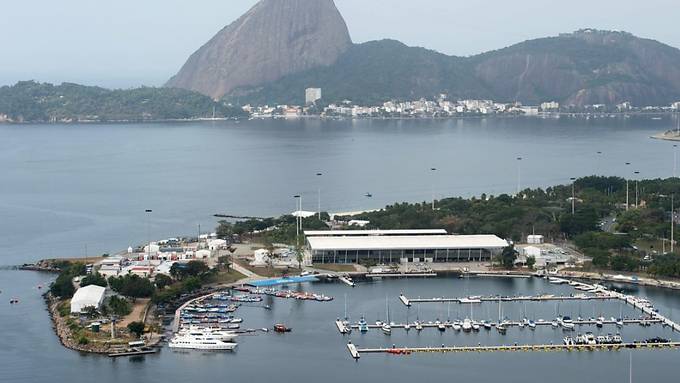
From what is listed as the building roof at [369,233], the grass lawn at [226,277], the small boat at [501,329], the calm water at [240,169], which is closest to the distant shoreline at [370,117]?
the calm water at [240,169]

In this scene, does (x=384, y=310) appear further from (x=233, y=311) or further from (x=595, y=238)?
(x=595, y=238)

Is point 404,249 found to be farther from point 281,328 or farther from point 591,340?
point 591,340

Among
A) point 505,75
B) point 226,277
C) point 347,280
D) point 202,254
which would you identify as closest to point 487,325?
point 347,280

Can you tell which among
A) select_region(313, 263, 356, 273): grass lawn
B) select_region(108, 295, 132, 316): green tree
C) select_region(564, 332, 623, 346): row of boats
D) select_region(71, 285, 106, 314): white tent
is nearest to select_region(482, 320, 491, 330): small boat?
select_region(564, 332, 623, 346): row of boats

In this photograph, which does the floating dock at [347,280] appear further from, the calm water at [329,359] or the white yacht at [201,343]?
the white yacht at [201,343]

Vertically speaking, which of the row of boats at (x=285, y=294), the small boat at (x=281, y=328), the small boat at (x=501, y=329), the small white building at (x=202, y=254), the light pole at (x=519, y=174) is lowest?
the small boat at (x=501, y=329)

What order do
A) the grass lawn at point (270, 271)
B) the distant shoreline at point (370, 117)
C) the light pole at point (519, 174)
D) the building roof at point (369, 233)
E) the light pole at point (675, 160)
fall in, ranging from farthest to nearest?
the distant shoreline at point (370, 117) → the light pole at point (675, 160) → the light pole at point (519, 174) → the building roof at point (369, 233) → the grass lawn at point (270, 271)

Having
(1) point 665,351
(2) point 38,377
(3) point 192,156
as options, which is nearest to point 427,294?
(1) point 665,351
